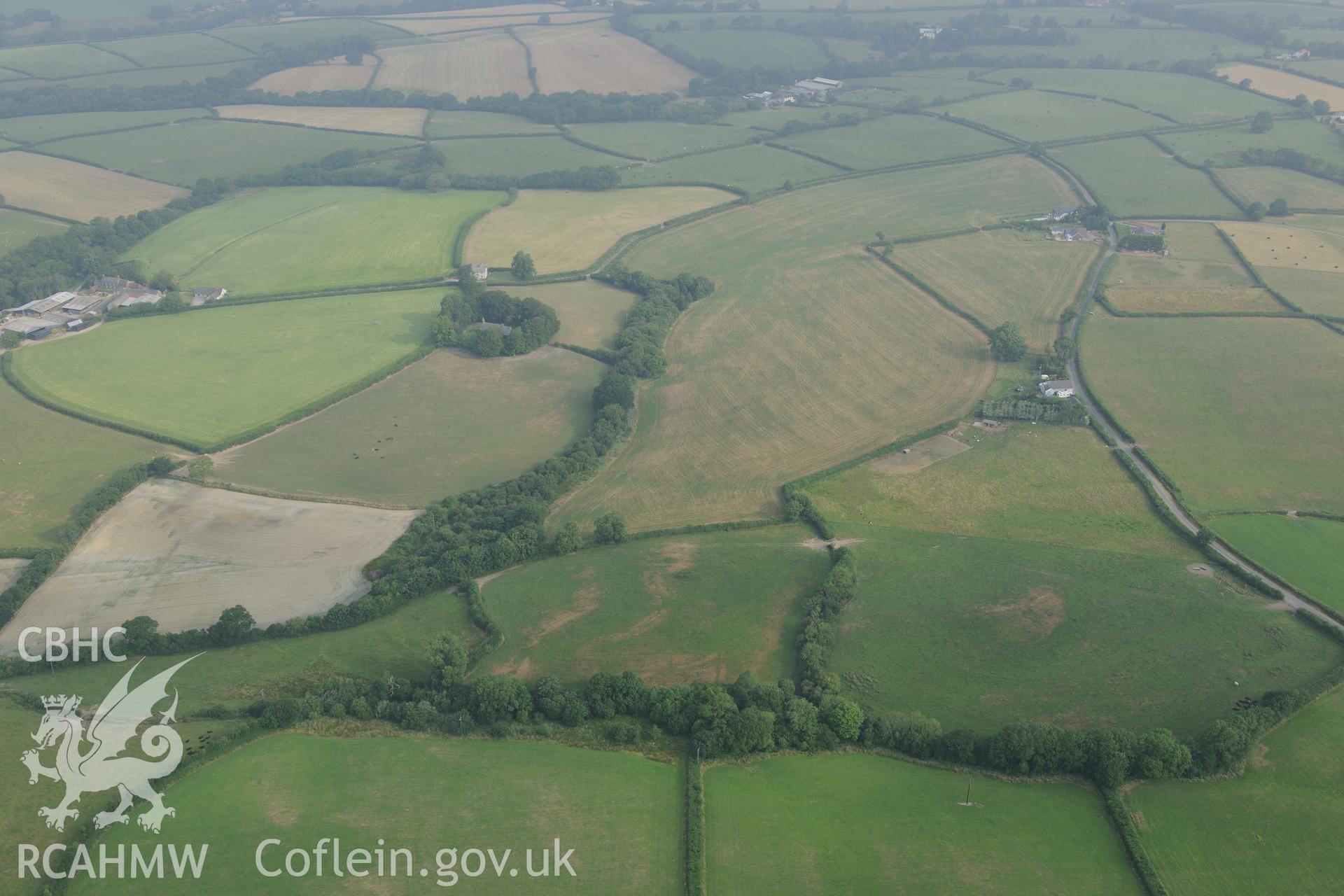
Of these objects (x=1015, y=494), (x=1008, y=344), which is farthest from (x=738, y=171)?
(x=1015, y=494)

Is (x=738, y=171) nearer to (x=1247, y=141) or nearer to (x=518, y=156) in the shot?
(x=518, y=156)

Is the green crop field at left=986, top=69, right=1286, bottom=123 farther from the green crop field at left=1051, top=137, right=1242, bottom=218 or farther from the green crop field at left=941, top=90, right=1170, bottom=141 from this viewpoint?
the green crop field at left=1051, top=137, right=1242, bottom=218

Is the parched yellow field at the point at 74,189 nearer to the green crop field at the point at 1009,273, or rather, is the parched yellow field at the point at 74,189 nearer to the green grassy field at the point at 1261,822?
the green crop field at the point at 1009,273

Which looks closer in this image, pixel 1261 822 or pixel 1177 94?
pixel 1261 822

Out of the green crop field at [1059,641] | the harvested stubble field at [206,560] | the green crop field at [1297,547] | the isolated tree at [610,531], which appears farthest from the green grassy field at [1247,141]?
the harvested stubble field at [206,560]

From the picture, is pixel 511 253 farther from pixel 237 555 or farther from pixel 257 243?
pixel 237 555

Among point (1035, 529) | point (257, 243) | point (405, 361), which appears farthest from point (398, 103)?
point (1035, 529)

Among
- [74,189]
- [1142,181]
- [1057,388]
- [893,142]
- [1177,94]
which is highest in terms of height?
[1177,94]
